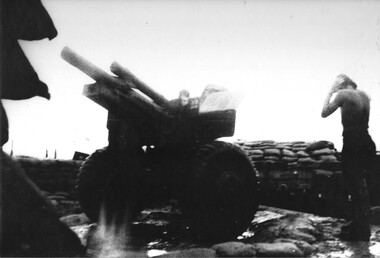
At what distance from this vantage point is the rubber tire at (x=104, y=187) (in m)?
4.54

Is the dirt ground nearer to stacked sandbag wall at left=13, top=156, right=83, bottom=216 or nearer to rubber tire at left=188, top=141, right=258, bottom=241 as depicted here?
rubber tire at left=188, top=141, right=258, bottom=241

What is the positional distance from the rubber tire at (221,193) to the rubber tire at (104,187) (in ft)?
3.23

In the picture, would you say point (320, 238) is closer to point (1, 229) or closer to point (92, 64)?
point (92, 64)

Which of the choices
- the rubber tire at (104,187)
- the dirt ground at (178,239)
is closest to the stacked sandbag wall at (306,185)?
the dirt ground at (178,239)

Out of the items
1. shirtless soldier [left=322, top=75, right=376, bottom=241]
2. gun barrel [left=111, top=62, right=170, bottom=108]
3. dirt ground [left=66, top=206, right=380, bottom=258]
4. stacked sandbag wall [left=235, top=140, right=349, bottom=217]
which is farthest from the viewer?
stacked sandbag wall [left=235, top=140, right=349, bottom=217]

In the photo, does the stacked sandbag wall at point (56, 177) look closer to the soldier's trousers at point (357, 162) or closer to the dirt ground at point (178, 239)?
the dirt ground at point (178, 239)

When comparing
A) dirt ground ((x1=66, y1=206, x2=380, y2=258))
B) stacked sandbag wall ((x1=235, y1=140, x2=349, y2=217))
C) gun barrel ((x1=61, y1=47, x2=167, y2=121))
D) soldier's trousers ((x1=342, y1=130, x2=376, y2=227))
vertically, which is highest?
gun barrel ((x1=61, y1=47, x2=167, y2=121))

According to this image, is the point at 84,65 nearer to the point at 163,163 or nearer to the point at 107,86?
the point at 107,86

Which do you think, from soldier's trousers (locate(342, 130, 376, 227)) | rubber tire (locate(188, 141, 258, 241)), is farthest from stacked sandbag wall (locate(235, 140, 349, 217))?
rubber tire (locate(188, 141, 258, 241))

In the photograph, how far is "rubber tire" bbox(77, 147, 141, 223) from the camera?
454cm

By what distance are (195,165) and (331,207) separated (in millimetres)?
3712

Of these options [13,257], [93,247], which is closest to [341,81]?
[93,247]

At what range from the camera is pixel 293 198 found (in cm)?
698

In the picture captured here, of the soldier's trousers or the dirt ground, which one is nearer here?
the dirt ground
